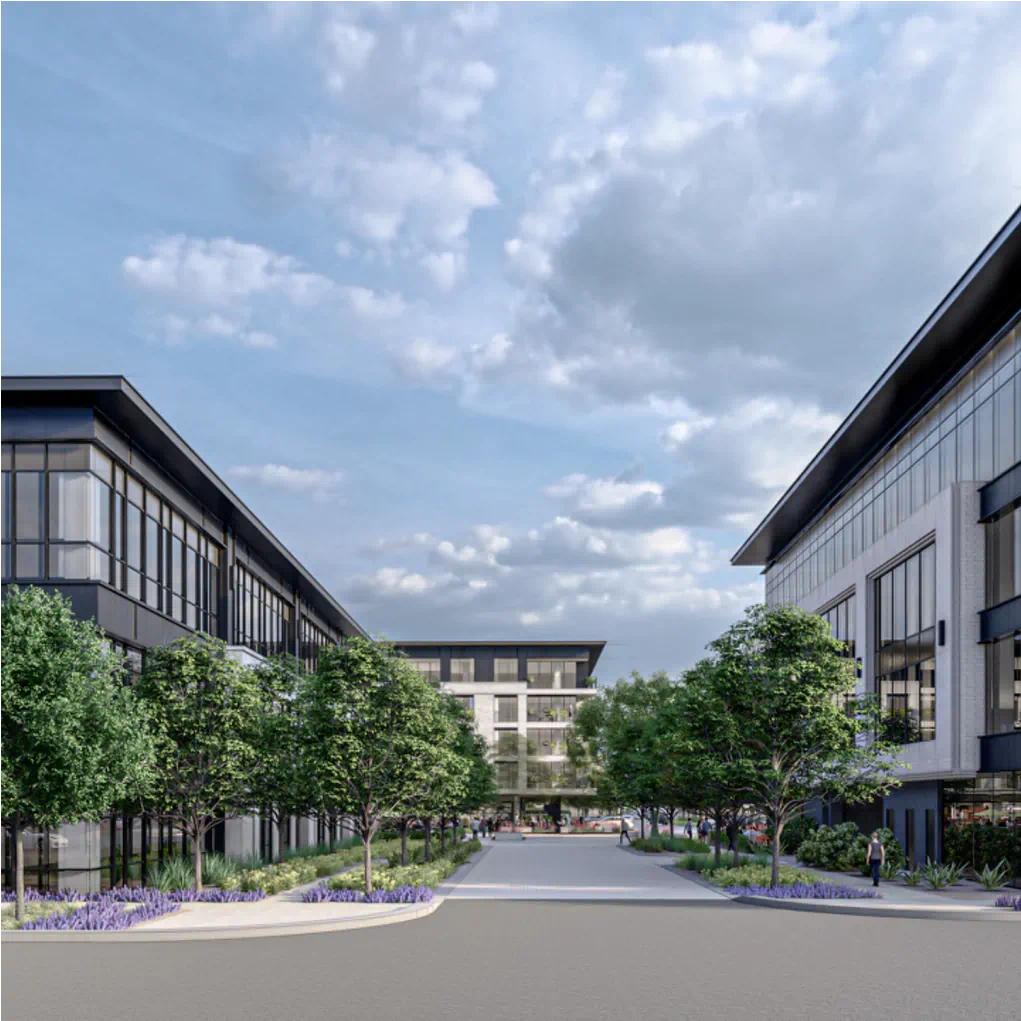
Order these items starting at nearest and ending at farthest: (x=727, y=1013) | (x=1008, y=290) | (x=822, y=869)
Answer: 1. (x=727, y=1013)
2. (x=1008, y=290)
3. (x=822, y=869)

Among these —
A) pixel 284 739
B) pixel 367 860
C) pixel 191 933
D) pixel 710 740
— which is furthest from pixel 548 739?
pixel 191 933

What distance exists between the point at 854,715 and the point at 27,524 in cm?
2460

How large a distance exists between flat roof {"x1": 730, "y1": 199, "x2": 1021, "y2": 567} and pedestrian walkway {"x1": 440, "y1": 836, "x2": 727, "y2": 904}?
18.0 meters

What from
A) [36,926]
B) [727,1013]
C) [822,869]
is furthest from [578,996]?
[822,869]

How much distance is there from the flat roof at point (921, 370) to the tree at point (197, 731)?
22.4 meters

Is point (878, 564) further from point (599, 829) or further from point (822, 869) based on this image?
point (599, 829)

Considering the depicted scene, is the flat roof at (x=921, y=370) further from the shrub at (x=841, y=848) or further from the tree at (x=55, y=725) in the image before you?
the tree at (x=55, y=725)

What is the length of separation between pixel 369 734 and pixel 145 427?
959 centimetres

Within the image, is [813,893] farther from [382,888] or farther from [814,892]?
[382,888]

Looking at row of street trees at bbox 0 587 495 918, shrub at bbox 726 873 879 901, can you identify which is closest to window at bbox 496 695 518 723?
row of street trees at bbox 0 587 495 918

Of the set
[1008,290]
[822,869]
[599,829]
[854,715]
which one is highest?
[1008,290]

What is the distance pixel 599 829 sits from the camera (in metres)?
119

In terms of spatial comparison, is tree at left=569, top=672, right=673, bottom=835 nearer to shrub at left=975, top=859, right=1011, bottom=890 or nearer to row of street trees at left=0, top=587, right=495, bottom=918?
shrub at left=975, top=859, right=1011, bottom=890

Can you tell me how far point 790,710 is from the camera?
35938mm
